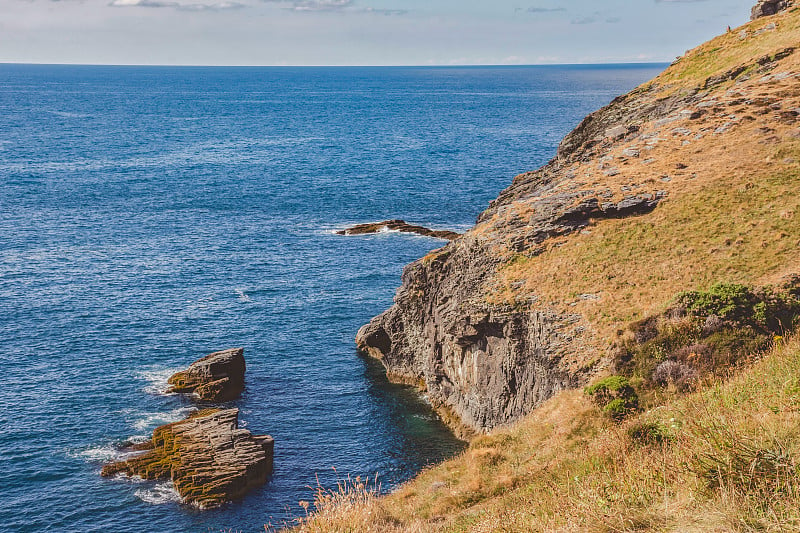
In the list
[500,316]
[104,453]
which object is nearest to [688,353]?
[500,316]

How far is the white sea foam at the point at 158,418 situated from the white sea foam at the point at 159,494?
8.46 meters

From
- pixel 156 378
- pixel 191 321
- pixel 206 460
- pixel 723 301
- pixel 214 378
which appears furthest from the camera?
pixel 191 321

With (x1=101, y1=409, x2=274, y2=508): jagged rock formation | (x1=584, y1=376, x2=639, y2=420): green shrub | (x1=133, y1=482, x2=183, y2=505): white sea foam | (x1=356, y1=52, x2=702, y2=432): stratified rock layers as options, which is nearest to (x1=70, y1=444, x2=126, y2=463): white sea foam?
(x1=101, y1=409, x2=274, y2=508): jagged rock formation

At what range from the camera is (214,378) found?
2511 inches

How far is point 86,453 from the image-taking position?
5341 centimetres

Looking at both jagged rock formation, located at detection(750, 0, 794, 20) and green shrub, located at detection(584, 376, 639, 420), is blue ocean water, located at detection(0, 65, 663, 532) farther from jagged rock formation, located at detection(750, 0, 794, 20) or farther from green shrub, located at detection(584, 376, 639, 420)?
jagged rock formation, located at detection(750, 0, 794, 20)

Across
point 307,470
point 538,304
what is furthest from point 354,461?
point 538,304

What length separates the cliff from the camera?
4509cm

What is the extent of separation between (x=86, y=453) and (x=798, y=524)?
51910 millimetres

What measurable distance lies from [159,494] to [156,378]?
18321 mm

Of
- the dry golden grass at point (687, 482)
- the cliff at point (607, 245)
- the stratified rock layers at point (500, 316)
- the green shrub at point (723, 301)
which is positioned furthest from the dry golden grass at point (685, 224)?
the dry golden grass at point (687, 482)

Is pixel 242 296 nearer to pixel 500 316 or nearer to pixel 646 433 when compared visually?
pixel 500 316

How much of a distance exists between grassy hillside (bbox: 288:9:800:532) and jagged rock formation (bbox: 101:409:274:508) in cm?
636

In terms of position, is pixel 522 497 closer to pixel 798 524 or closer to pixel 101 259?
pixel 798 524
